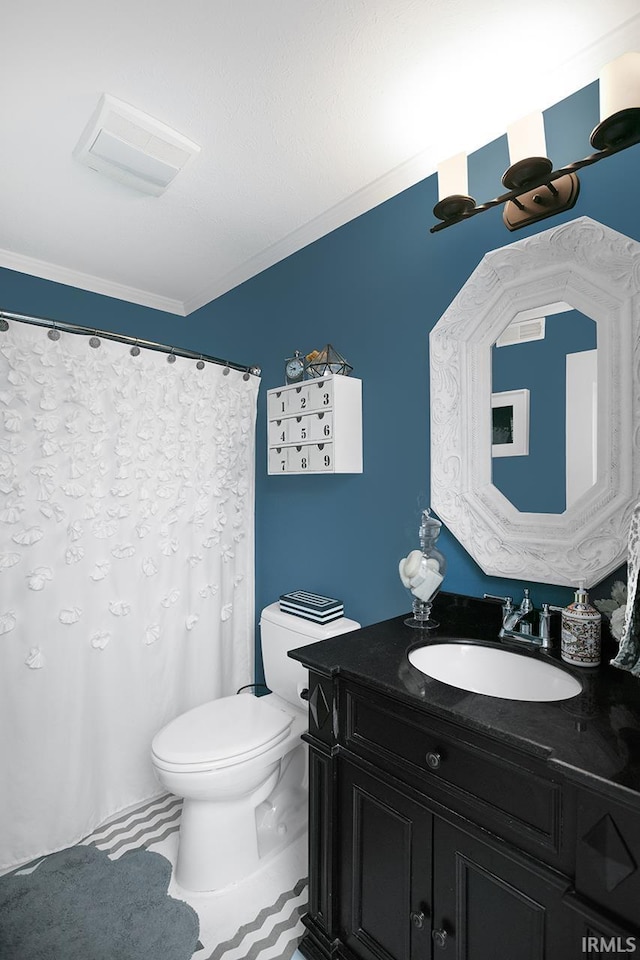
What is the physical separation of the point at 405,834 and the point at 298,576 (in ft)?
4.27

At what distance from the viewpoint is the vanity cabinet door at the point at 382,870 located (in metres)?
1.04

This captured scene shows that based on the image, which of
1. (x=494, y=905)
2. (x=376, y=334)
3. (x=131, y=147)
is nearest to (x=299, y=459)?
(x=376, y=334)

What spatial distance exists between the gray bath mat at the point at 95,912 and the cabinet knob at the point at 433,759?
1.03 m

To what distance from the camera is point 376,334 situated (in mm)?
1902

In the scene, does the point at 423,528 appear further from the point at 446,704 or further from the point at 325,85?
the point at 325,85

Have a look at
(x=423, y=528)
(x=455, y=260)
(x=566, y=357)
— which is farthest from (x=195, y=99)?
(x=423, y=528)

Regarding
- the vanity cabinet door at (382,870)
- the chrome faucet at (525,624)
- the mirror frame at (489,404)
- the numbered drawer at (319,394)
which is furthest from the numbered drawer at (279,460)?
the vanity cabinet door at (382,870)

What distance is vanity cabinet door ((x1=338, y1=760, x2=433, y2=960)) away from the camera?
1037 mm

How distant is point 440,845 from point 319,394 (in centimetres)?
146

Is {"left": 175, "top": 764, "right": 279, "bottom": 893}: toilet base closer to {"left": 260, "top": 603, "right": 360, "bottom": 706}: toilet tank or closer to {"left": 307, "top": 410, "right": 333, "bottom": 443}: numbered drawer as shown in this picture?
{"left": 260, "top": 603, "right": 360, "bottom": 706}: toilet tank

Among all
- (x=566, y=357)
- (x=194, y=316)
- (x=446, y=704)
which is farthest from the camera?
(x=194, y=316)

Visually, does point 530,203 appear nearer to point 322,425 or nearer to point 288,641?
point 322,425

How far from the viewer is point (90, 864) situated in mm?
1727

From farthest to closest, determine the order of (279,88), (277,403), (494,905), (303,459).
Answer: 1. (277,403)
2. (303,459)
3. (279,88)
4. (494,905)
